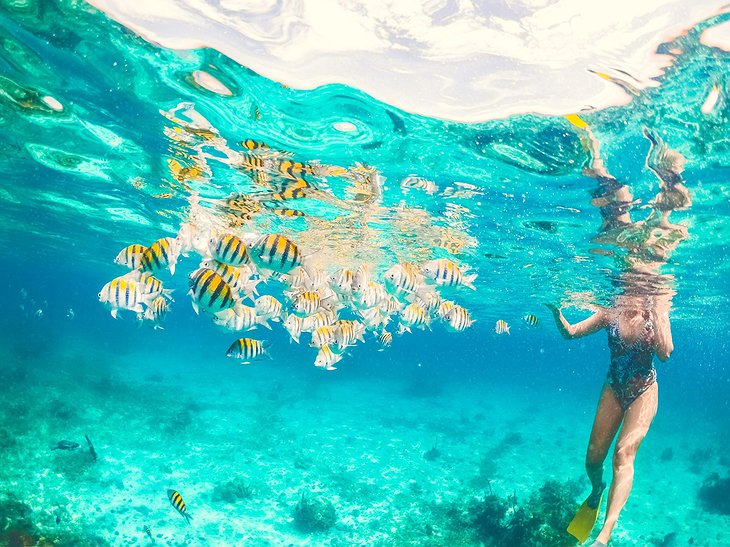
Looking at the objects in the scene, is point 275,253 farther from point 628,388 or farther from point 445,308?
point 628,388

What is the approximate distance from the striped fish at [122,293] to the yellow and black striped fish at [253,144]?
617 cm

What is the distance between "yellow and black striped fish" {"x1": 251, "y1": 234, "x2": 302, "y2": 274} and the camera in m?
5.34

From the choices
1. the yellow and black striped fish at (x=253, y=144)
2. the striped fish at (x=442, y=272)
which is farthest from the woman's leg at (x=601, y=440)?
the yellow and black striped fish at (x=253, y=144)

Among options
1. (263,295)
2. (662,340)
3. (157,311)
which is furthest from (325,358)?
(662,340)

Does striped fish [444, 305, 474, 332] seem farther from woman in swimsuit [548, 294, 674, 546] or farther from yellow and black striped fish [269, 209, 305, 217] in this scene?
yellow and black striped fish [269, 209, 305, 217]

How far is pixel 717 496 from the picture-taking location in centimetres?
1967

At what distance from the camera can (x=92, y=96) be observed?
10984 mm

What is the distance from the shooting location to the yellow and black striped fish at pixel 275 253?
5344 millimetres

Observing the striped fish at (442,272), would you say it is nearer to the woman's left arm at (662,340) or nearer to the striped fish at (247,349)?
the striped fish at (247,349)

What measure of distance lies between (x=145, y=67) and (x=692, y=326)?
150 feet

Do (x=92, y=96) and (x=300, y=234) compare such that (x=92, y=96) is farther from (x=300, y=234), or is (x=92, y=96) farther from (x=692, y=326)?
(x=692, y=326)

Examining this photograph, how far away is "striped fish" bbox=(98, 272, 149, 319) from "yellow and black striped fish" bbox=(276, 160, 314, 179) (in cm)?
709

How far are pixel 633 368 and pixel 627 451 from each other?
1.81 metres

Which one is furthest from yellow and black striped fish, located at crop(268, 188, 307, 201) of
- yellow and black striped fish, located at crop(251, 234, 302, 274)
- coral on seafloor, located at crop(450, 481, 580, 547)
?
coral on seafloor, located at crop(450, 481, 580, 547)
